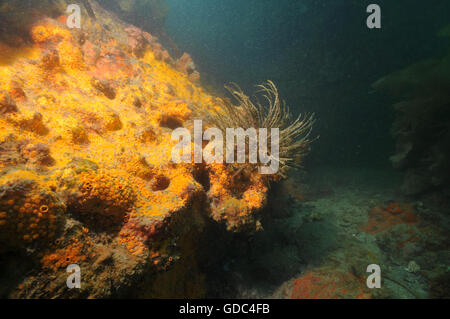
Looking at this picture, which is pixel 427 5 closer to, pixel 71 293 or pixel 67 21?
pixel 67 21

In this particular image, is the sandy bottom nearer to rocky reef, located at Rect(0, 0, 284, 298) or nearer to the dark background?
rocky reef, located at Rect(0, 0, 284, 298)

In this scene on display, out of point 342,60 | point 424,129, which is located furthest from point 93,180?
point 342,60

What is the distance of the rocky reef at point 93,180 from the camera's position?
4.70 ft

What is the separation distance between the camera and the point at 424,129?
596 cm

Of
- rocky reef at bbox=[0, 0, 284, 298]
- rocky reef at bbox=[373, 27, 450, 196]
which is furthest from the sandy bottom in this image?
rocky reef at bbox=[0, 0, 284, 298]

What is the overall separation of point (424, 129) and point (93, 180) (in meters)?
8.35

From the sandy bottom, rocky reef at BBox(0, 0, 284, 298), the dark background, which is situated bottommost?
the sandy bottom

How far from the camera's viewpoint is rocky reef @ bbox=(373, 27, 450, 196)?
5.70m

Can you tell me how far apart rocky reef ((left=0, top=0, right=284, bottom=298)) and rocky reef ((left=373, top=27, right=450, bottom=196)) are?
19.9 feet

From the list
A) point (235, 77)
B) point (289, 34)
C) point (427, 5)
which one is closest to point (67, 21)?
point (289, 34)

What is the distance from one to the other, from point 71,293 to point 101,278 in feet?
0.64

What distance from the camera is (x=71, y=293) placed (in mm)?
1425

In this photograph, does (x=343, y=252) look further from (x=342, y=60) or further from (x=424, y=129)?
(x=342, y=60)

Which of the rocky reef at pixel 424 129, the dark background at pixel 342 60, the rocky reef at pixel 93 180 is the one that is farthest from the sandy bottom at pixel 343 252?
the dark background at pixel 342 60
